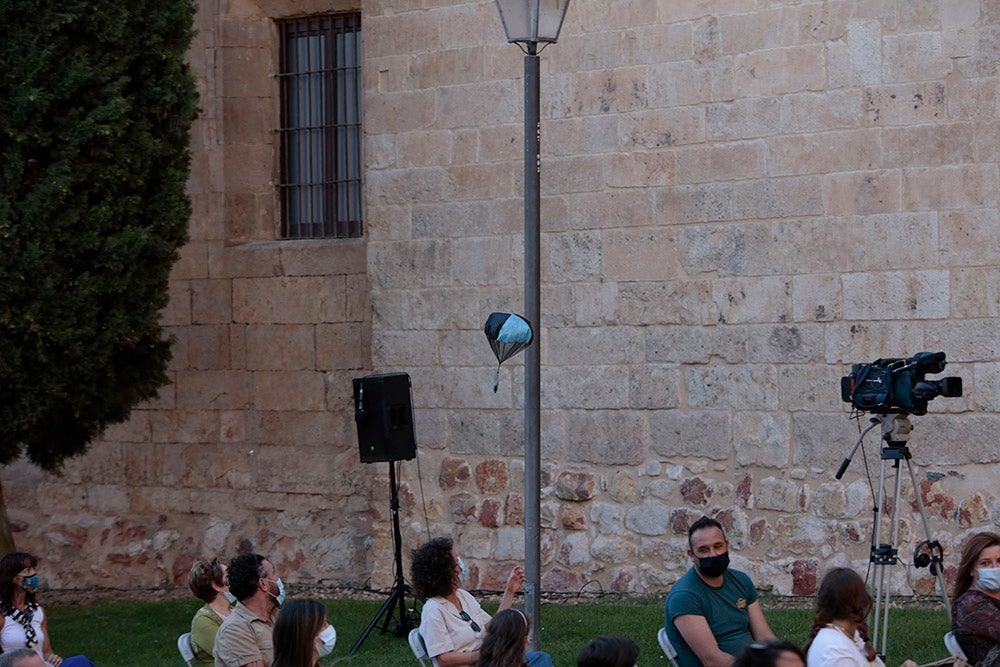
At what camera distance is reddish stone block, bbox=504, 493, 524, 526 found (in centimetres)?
1003

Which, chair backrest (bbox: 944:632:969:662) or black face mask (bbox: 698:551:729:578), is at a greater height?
black face mask (bbox: 698:551:729:578)

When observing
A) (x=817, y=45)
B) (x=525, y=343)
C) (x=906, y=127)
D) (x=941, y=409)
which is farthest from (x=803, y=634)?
(x=817, y=45)

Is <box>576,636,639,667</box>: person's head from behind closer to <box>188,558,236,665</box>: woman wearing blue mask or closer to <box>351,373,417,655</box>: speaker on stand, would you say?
<box>188,558,236,665</box>: woman wearing blue mask

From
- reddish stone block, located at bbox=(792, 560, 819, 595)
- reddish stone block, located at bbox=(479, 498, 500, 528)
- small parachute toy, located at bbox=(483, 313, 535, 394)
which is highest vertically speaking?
small parachute toy, located at bbox=(483, 313, 535, 394)

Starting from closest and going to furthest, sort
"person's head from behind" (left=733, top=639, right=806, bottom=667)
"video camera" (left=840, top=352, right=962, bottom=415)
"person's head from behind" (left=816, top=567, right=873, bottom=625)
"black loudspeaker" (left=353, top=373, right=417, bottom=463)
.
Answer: "person's head from behind" (left=733, top=639, right=806, bottom=667)
"person's head from behind" (left=816, top=567, right=873, bottom=625)
"video camera" (left=840, top=352, right=962, bottom=415)
"black loudspeaker" (left=353, top=373, right=417, bottom=463)

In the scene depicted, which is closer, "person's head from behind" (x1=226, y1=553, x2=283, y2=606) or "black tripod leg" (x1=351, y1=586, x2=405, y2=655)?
"person's head from behind" (x1=226, y1=553, x2=283, y2=606)

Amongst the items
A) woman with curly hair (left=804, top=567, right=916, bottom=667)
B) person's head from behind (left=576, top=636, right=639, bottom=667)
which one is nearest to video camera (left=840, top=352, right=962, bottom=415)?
woman with curly hair (left=804, top=567, right=916, bottom=667)

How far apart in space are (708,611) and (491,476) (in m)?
4.24

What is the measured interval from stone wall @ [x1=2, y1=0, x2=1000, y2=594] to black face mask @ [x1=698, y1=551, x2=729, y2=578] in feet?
10.1

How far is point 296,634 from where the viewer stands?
16.7ft

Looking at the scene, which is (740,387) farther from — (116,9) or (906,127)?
(116,9)

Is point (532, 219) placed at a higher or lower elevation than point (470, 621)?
higher

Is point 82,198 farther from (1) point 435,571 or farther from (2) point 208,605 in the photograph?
(1) point 435,571

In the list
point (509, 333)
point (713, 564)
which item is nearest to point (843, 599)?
point (713, 564)
